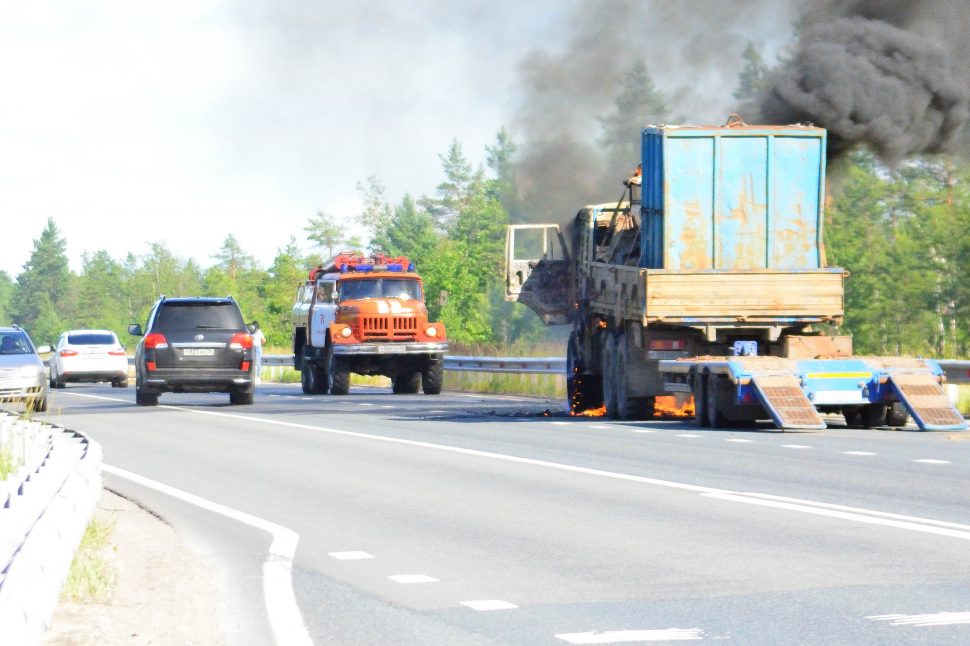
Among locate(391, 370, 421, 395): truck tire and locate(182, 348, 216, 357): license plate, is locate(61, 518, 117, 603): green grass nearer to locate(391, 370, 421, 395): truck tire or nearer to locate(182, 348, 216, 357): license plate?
locate(182, 348, 216, 357): license plate

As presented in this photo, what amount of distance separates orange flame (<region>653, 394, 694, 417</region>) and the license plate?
8405 mm

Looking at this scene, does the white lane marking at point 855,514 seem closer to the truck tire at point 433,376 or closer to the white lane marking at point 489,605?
the white lane marking at point 489,605

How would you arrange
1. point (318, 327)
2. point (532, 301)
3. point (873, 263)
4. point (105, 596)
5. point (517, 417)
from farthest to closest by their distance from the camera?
point (873, 263)
point (318, 327)
point (532, 301)
point (517, 417)
point (105, 596)

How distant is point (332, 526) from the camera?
37.7ft

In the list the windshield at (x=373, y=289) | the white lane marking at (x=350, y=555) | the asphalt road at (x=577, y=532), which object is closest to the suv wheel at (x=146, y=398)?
the windshield at (x=373, y=289)

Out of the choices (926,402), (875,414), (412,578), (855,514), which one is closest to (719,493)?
(855,514)

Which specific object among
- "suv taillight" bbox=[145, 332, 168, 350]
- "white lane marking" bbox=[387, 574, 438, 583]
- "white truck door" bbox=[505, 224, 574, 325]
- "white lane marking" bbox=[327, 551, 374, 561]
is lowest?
"white lane marking" bbox=[387, 574, 438, 583]

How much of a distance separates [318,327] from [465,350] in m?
11.6

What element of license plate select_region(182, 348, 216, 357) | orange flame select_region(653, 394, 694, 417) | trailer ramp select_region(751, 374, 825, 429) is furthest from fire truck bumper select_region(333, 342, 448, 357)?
trailer ramp select_region(751, 374, 825, 429)

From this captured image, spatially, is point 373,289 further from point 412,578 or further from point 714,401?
point 412,578

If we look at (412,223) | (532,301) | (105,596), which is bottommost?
(105,596)

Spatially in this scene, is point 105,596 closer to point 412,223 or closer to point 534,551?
point 534,551

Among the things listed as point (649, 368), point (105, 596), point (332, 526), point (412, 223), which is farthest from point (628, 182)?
point (412, 223)

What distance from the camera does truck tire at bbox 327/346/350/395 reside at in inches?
1449
